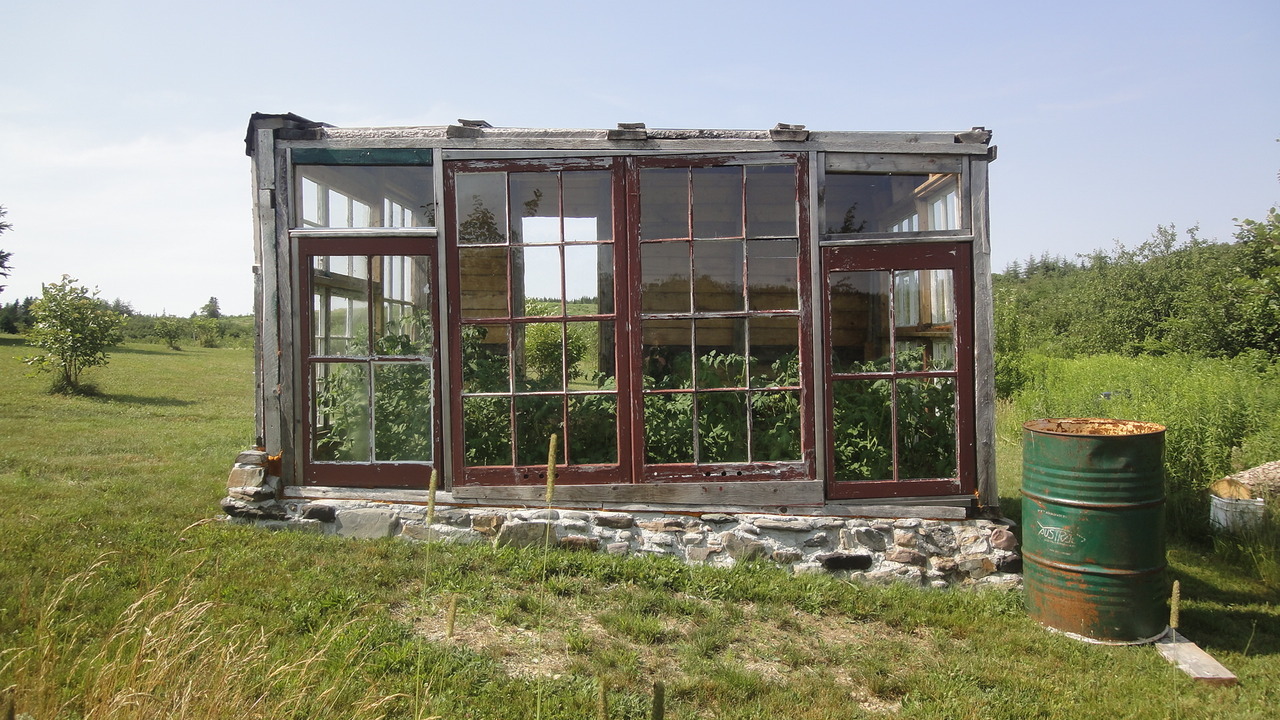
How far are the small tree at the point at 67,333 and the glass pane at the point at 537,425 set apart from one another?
478 inches

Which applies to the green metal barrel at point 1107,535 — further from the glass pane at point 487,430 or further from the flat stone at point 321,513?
the flat stone at point 321,513

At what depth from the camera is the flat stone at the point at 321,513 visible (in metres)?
5.18

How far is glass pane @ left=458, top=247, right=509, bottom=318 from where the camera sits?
5.22 m

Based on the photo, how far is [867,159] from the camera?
5.13 m

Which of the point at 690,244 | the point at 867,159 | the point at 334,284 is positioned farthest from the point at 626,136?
the point at 334,284

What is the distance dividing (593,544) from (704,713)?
5.99 feet

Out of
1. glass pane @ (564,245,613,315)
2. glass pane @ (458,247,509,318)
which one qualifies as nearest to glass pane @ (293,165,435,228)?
glass pane @ (458,247,509,318)

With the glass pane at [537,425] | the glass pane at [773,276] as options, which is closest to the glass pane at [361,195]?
the glass pane at [537,425]

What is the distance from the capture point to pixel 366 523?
16.9 ft

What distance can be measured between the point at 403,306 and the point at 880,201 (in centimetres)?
434

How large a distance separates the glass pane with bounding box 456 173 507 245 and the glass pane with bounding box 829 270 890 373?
2785 mm

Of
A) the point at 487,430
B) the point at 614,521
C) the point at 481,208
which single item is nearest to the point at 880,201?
the point at 481,208

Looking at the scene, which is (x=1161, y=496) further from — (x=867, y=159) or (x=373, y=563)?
(x=373, y=563)

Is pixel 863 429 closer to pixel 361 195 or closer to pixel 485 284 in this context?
pixel 485 284
